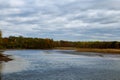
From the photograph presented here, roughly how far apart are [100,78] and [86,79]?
2.11 m

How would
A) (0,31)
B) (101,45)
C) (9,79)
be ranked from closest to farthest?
1. (9,79)
2. (0,31)
3. (101,45)

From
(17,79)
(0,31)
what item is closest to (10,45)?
(0,31)

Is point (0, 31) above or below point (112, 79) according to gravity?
above

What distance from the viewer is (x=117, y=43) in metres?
168

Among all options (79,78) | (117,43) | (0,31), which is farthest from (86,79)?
(117,43)

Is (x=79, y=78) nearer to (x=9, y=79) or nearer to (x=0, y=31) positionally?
(x=9, y=79)

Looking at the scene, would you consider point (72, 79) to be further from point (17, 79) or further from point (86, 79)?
point (17, 79)

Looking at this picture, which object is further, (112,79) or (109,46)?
(109,46)

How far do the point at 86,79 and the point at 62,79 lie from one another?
308 cm

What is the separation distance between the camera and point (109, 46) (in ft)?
579

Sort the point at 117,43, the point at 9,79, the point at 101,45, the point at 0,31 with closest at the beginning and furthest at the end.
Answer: the point at 9,79, the point at 0,31, the point at 117,43, the point at 101,45

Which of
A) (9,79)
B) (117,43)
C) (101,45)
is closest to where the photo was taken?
(9,79)

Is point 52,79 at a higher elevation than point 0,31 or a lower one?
lower

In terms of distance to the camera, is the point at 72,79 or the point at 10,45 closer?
the point at 72,79
